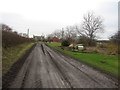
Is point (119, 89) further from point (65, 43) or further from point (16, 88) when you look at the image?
point (65, 43)

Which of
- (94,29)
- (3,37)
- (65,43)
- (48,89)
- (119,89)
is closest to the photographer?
(48,89)

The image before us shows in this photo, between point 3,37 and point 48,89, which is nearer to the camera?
point 48,89

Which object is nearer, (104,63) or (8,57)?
(104,63)

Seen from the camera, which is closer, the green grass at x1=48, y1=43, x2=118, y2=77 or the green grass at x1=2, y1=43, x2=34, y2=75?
the green grass at x1=48, y1=43, x2=118, y2=77

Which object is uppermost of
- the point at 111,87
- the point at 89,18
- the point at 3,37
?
the point at 89,18

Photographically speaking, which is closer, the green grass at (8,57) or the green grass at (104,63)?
the green grass at (104,63)

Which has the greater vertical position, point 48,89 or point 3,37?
point 3,37

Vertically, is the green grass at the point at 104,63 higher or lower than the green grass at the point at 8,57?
lower

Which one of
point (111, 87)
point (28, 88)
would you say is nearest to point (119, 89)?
point (111, 87)

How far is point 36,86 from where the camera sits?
10461 mm

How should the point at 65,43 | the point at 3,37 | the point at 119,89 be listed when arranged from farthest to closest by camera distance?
the point at 65,43 → the point at 3,37 → the point at 119,89

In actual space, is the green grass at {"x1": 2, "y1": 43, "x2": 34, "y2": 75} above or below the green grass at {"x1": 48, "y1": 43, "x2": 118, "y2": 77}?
above

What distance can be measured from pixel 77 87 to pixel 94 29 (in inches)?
3223

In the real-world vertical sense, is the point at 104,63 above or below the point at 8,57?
below
